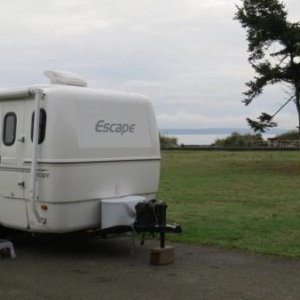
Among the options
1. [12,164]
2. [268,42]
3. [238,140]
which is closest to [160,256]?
[12,164]

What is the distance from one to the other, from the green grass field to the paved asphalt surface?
81 cm

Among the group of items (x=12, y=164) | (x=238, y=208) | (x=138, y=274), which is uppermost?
(x=12, y=164)

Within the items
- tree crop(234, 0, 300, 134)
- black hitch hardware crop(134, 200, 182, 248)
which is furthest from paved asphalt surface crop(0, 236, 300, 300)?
tree crop(234, 0, 300, 134)

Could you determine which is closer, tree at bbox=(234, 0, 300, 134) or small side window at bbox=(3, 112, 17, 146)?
small side window at bbox=(3, 112, 17, 146)

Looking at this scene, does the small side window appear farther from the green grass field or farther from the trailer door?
the green grass field

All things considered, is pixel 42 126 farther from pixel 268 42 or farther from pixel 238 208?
pixel 268 42

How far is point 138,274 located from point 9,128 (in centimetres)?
297

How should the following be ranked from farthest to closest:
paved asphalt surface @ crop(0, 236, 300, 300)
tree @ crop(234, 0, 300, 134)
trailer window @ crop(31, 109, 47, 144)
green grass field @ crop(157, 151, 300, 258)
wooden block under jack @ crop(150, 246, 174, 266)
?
tree @ crop(234, 0, 300, 134)
green grass field @ crop(157, 151, 300, 258)
trailer window @ crop(31, 109, 47, 144)
wooden block under jack @ crop(150, 246, 174, 266)
paved asphalt surface @ crop(0, 236, 300, 300)

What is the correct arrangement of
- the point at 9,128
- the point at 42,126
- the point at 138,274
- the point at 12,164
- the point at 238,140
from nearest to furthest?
the point at 138,274 < the point at 42,126 < the point at 12,164 < the point at 9,128 < the point at 238,140

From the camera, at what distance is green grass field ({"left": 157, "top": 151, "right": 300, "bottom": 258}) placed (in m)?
10.1

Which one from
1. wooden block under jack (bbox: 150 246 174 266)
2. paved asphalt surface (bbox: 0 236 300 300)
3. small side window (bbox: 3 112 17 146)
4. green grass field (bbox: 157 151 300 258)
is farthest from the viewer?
green grass field (bbox: 157 151 300 258)

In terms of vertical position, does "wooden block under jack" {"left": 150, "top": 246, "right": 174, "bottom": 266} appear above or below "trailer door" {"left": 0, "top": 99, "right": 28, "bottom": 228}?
below

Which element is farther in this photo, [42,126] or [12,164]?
[12,164]

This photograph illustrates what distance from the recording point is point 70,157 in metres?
8.50
